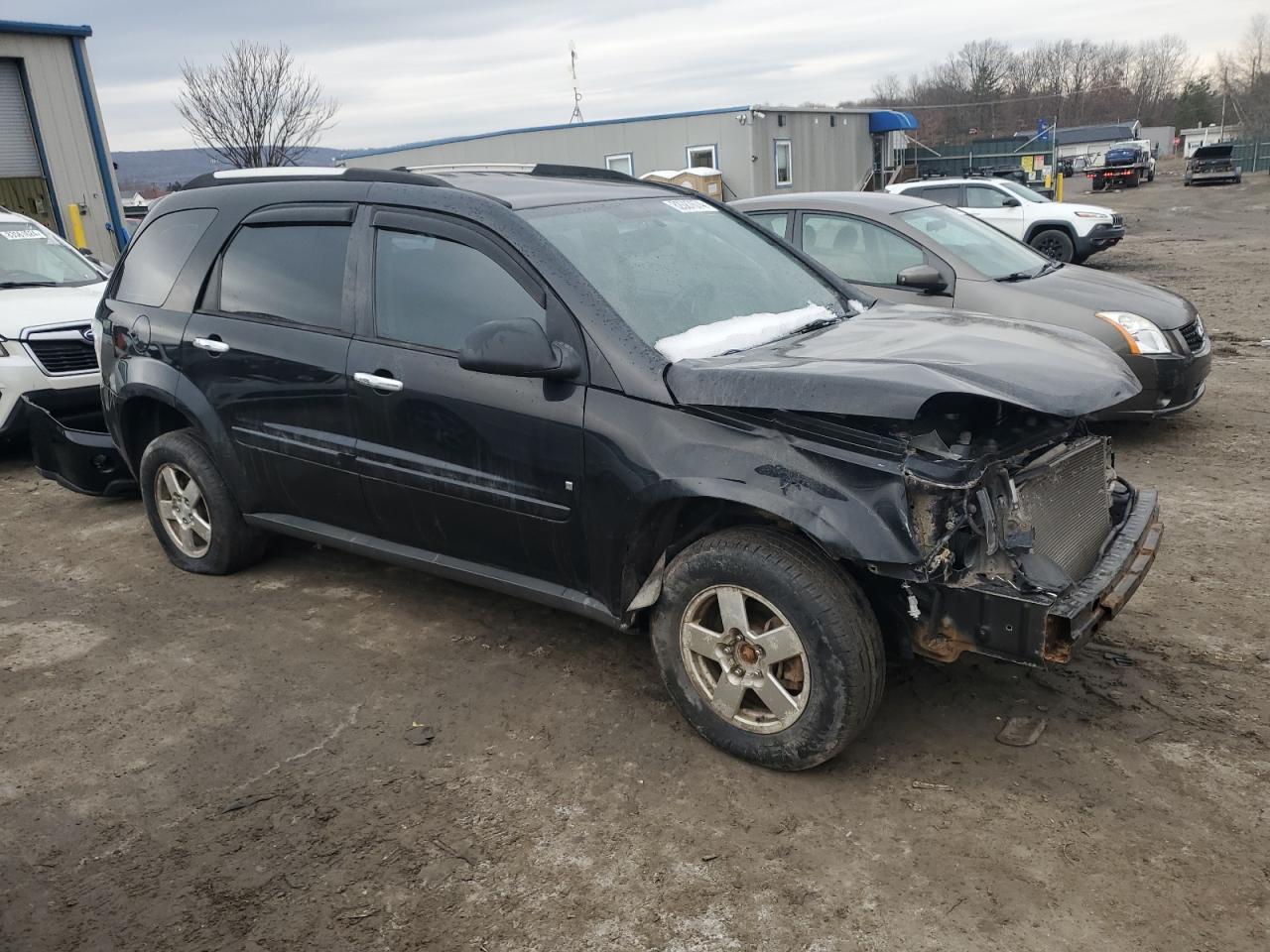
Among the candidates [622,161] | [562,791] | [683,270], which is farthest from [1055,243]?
[622,161]

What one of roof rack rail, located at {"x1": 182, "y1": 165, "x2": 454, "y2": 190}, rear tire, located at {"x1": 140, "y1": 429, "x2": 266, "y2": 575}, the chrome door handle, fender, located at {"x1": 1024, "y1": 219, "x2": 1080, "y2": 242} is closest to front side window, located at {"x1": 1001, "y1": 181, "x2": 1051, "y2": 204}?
fender, located at {"x1": 1024, "y1": 219, "x2": 1080, "y2": 242}

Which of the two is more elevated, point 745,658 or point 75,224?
point 75,224

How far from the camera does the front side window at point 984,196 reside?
16625 mm

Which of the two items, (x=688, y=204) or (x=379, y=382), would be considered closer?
(x=379, y=382)

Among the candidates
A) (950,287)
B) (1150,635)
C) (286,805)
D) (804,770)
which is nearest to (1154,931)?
(804,770)

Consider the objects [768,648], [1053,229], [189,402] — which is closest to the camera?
[768,648]

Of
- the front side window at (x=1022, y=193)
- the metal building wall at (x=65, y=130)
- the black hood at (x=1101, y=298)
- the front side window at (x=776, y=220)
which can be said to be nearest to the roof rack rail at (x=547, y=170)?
the front side window at (x=776, y=220)

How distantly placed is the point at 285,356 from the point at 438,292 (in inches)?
32.7

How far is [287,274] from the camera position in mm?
4195

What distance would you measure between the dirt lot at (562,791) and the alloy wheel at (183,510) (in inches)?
11.8

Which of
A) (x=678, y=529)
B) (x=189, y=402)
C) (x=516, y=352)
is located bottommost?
(x=678, y=529)

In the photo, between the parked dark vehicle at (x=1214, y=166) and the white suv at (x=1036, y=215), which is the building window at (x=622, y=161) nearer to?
the white suv at (x=1036, y=215)

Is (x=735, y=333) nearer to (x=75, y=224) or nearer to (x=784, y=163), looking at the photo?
(x=75, y=224)

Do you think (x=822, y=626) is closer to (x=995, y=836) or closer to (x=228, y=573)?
(x=995, y=836)
